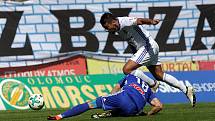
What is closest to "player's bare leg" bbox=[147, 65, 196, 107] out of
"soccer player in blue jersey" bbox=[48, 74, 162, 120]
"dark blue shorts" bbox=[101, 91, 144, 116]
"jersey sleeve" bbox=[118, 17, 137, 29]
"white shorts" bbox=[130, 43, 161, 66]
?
"white shorts" bbox=[130, 43, 161, 66]

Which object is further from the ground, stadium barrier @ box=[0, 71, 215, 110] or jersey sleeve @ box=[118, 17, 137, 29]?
jersey sleeve @ box=[118, 17, 137, 29]

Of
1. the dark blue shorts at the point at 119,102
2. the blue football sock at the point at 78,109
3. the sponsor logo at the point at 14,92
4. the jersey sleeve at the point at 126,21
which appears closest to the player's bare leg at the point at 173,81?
the jersey sleeve at the point at 126,21

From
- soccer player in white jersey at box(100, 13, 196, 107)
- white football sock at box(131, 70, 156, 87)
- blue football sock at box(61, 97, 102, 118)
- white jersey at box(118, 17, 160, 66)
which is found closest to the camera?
blue football sock at box(61, 97, 102, 118)

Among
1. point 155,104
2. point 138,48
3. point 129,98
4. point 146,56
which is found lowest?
point 155,104

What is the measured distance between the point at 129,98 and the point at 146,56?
255 centimetres

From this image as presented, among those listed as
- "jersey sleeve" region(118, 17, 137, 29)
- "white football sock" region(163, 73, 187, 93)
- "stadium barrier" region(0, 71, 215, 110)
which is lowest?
"stadium barrier" region(0, 71, 215, 110)

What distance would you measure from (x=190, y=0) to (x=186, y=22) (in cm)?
90

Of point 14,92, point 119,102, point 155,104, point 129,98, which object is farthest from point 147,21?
point 14,92

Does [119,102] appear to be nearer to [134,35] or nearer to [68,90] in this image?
[134,35]

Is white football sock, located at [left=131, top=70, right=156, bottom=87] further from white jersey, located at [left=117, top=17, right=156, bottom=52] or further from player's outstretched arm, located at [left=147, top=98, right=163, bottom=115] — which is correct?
white jersey, located at [left=117, top=17, right=156, bottom=52]

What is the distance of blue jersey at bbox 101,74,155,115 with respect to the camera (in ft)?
34.3

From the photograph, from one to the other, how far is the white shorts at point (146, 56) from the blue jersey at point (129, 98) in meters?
1.94

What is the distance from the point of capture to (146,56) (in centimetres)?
1295

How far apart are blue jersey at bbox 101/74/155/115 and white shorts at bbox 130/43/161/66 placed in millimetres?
1943
